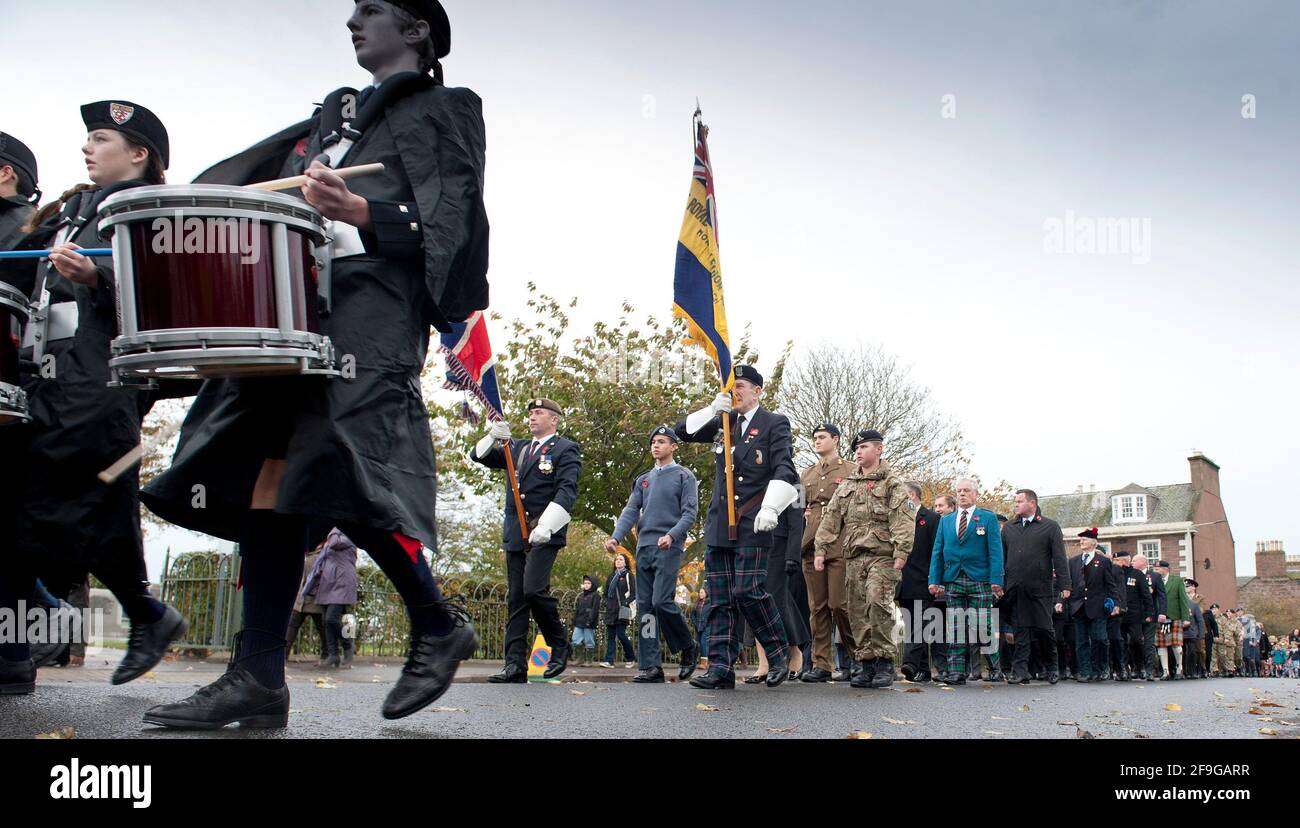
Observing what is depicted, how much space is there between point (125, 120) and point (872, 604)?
733 centimetres

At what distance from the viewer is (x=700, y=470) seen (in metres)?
29.8

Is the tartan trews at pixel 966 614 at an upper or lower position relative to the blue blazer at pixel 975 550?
lower

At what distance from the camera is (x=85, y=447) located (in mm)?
4832

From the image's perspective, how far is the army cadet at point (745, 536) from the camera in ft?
27.8

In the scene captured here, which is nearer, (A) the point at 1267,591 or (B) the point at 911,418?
(B) the point at 911,418

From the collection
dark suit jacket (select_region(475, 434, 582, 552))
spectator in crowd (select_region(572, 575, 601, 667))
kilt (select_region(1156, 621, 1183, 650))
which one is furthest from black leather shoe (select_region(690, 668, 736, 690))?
→ kilt (select_region(1156, 621, 1183, 650))

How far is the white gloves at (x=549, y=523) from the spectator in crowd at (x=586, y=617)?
1093cm

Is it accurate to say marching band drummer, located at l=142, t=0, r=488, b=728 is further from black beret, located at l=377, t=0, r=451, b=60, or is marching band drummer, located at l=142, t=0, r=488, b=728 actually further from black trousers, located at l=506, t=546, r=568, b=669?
black trousers, located at l=506, t=546, r=568, b=669

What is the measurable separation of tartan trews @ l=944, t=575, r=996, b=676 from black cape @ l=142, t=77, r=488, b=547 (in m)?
9.65

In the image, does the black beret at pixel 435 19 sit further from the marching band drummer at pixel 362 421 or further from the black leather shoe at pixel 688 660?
the black leather shoe at pixel 688 660

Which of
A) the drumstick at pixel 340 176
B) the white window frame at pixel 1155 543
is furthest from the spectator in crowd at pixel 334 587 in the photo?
the white window frame at pixel 1155 543
